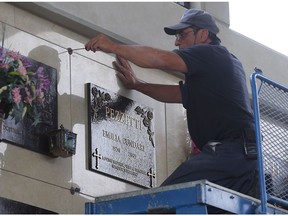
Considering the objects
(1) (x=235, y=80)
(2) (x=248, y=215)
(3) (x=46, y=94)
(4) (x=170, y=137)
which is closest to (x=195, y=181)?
(2) (x=248, y=215)

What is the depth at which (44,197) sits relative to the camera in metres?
11.0

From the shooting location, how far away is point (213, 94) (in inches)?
419

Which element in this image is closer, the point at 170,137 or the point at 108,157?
the point at 108,157

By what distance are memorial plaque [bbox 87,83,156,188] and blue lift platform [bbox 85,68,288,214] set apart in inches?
67.3

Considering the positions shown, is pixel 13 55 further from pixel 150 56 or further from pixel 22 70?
pixel 150 56

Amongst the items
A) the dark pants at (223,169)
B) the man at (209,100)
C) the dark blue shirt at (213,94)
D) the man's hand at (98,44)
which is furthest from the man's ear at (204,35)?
the dark pants at (223,169)

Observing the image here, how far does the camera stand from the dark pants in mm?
10109

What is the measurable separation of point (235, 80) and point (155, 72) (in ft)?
7.23

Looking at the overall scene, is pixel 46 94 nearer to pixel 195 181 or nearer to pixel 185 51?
pixel 185 51

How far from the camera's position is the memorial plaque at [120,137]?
38.4ft

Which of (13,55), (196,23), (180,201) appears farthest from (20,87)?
(180,201)

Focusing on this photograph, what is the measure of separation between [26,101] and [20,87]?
139 millimetres

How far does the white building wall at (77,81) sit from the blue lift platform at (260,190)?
111 cm

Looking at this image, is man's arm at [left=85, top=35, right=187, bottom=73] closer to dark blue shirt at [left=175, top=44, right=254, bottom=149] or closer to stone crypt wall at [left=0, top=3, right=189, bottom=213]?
dark blue shirt at [left=175, top=44, right=254, bottom=149]
